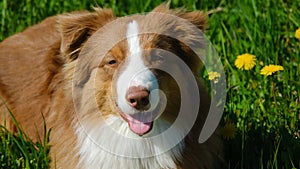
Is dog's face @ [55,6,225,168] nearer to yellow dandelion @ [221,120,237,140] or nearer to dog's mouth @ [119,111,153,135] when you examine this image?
dog's mouth @ [119,111,153,135]

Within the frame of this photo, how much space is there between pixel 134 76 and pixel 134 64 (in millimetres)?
114

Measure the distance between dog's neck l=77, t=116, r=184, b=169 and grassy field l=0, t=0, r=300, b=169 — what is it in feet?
1.22

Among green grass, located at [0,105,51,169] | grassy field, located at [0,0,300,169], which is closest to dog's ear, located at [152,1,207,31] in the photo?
grassy field, located at [0,0,300,169]

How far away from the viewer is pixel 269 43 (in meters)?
5.55

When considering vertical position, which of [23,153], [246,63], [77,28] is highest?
[77,28]

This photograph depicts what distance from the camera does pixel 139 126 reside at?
4.03m

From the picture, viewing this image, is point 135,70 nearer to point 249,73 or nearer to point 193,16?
point 193,16

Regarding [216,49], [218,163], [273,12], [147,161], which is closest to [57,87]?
[147,161]

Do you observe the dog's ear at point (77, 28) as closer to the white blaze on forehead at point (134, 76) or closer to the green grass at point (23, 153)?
the white blaze on forehead at point (134, 76)

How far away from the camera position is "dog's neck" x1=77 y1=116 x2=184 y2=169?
4.22 m

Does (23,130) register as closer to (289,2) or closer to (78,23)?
(78,23)

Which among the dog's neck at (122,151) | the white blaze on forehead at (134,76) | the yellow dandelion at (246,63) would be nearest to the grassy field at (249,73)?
the yellow dandelion at (246,63)

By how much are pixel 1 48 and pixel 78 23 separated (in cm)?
127

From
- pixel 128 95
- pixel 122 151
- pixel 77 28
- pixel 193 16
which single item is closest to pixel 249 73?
pixel 193 16
